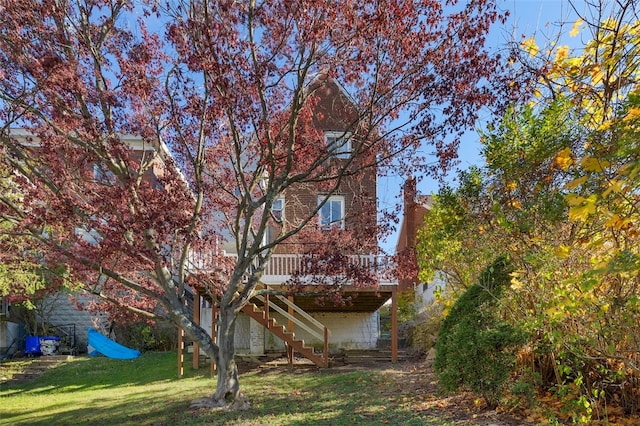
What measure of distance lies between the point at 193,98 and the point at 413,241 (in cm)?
704

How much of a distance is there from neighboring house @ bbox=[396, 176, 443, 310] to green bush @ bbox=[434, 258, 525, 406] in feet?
5.20

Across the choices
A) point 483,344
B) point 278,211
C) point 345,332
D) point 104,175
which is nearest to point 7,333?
point 278,211

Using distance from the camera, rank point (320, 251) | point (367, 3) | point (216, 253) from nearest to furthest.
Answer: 1. point (367, 3)
2. point (320, 251)
3. point (216, 253)

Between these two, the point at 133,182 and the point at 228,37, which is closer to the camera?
the point at 228,37

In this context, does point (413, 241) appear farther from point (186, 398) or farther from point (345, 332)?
point (186, 398)

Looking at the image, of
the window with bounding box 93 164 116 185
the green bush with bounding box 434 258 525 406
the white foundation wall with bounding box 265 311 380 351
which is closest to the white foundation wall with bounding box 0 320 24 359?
the white foundation wall with bounding box 265 311 380 351

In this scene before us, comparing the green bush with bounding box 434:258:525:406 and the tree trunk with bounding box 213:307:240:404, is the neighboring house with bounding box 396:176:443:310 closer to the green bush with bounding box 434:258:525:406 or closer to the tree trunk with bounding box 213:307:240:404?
the green bush with bounding box 434:258:525:406

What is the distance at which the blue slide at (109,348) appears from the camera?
617 inches

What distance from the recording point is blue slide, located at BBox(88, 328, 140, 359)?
15672 mm

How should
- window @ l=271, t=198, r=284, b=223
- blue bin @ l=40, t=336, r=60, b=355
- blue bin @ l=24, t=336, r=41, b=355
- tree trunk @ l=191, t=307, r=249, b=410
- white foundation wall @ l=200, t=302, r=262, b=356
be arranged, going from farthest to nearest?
blue bin @ l=24, t=336, r=41, b=355 → blue bin @ l=40, t=336, r=60, b=355 → white foundation wall @ l=200, t=302, r=262, b=356 → window @ l=271, t=198, r=284, b=223 → tree trunk @ l=191, t=307, r=249, b=410

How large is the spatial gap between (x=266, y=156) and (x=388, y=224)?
2.40 metres

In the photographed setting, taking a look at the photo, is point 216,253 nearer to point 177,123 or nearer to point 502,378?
point 177,123

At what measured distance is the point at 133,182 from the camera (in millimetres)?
Result: 6992

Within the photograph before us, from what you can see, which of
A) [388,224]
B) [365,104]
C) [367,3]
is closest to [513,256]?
[388,224]
